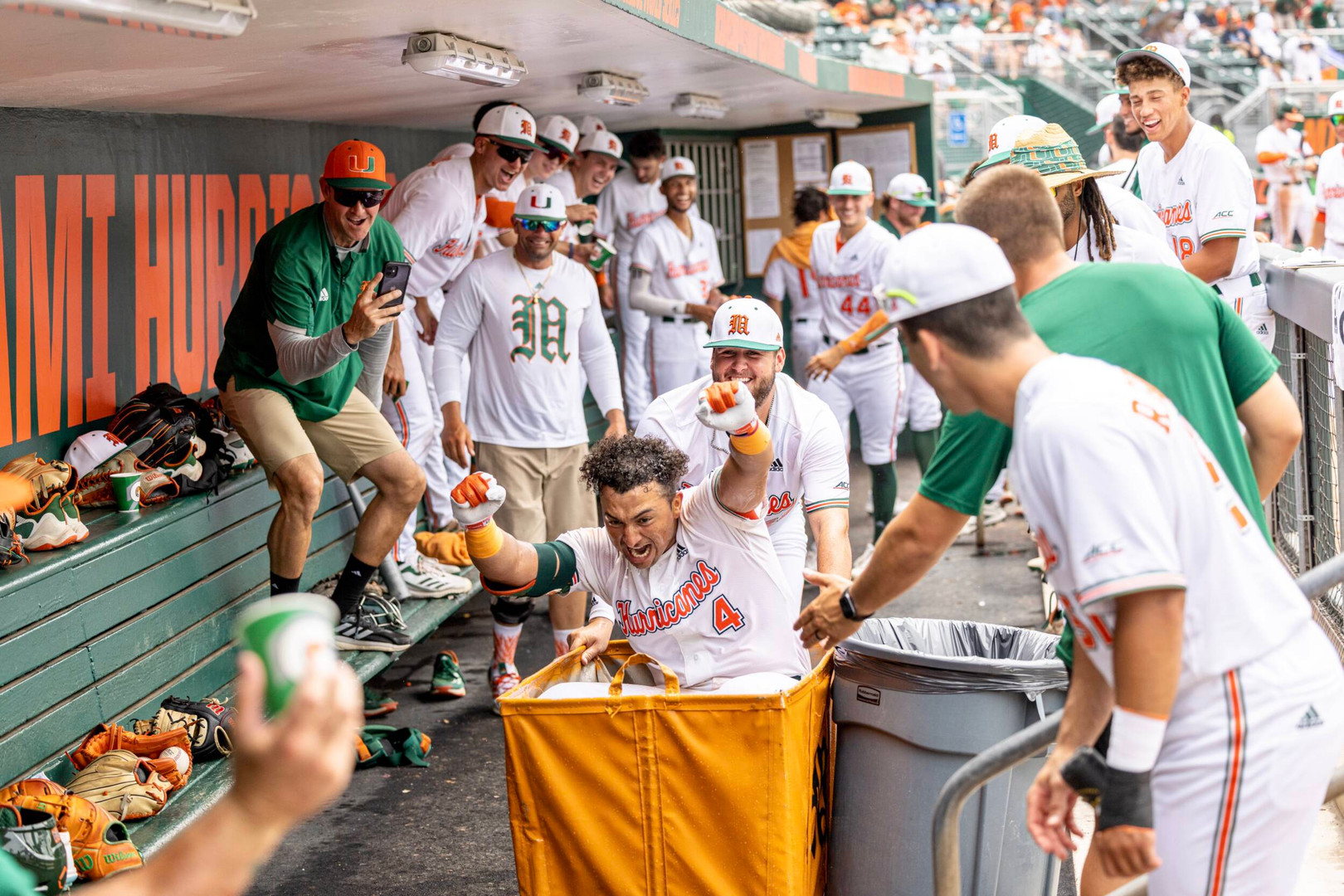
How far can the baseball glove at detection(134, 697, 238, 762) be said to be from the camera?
441cm

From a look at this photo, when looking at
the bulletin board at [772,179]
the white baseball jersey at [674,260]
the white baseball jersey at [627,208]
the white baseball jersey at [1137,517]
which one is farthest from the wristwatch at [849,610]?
the bulletin board at [772,179]

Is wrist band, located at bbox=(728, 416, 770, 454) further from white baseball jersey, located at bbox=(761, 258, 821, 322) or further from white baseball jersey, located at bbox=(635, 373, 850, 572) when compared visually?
white baseball jersey, located at bbox=(761, 258, 821, 322)

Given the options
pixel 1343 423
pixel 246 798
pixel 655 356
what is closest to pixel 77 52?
pixel 246 798

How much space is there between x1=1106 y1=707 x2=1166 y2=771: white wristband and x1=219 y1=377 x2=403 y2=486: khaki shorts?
12.3ft

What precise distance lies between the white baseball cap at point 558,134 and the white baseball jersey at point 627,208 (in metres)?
1.96

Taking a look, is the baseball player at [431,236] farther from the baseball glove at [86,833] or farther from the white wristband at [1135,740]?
the white wristband at [1135,740]

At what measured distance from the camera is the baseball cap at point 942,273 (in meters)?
1.95

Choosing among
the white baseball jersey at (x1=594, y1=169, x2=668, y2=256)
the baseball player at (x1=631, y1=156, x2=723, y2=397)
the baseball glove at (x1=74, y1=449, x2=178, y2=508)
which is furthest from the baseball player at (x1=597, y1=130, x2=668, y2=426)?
the baseball glove at (x1=74, y1=449, x2=178, y2=508)

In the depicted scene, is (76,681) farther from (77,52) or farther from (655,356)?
(655,356)

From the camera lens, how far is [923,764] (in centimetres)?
312

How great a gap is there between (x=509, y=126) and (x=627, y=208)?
339cm

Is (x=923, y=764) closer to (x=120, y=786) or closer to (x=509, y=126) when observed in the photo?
(x=120, y=786)

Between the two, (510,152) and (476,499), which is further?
(510,152)

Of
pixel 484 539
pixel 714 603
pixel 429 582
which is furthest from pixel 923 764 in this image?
pixel 429 582
